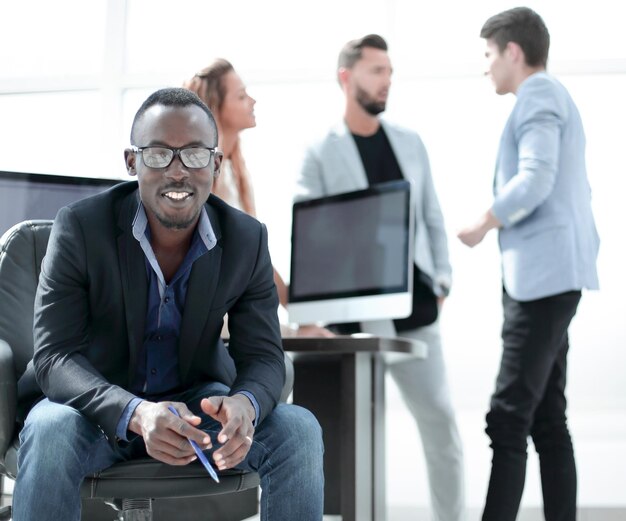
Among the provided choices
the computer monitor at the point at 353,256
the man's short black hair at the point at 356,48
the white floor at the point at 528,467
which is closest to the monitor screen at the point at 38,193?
the computer monitor at the point at 353,256

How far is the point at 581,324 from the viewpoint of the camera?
4.54 metres

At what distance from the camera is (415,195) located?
320 cm

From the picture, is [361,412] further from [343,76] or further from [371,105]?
[343,76]

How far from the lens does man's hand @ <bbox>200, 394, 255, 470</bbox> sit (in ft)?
4.97

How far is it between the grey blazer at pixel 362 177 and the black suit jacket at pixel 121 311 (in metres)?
1.43

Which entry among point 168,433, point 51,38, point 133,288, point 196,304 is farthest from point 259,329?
point 51,38

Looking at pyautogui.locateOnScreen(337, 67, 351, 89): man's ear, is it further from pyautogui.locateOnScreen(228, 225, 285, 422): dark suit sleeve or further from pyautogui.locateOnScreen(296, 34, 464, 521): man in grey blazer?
pyautogui.locateOnScreen(228, 225, 285, 422): dark suit sleeve

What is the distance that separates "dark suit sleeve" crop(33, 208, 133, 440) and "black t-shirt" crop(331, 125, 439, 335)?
4.92 feet

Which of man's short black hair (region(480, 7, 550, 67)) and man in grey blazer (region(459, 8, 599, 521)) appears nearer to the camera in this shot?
man in grey blazer (region(459, 8, 599, 521))

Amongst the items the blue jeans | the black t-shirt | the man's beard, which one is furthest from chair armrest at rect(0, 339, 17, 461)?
the man's beard

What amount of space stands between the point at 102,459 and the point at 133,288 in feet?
0.98

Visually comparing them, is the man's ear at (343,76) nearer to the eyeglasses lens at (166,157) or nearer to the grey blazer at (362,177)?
the grey blazer at (362,177)

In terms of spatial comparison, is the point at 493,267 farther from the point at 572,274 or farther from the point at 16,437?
the point at 16,437

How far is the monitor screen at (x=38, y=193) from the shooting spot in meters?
2.61
